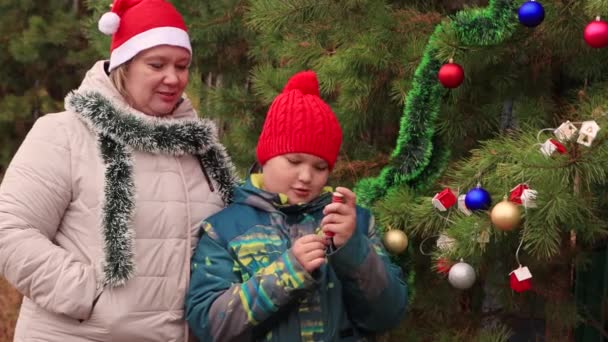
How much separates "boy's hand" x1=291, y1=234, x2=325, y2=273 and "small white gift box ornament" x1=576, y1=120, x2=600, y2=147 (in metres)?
0.83

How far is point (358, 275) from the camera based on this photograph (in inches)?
111

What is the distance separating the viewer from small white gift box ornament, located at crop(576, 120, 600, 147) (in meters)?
2.77

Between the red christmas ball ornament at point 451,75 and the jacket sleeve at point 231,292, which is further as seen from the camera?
the red christmas ball ornament at point 451,75

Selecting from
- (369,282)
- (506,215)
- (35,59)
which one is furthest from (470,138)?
(35,59)

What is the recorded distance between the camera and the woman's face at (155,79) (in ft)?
9.95

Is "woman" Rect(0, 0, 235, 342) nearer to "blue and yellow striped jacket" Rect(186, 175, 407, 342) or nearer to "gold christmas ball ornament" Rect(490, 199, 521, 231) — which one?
"blue and yellow striped jacket" Rect(186, 175, 407, 342)

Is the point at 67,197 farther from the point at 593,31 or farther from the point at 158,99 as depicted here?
the point at 593,31

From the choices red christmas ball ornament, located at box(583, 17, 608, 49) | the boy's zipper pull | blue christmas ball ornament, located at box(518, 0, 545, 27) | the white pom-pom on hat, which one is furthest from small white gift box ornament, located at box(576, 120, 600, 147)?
the white pom-pom on hat

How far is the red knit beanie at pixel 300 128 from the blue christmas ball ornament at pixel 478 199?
47 centimetres

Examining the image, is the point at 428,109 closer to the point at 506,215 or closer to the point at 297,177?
the point at 506,215

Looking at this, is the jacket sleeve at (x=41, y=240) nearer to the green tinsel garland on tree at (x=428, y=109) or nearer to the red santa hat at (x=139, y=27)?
the red santa hat at (x=139, y=27)

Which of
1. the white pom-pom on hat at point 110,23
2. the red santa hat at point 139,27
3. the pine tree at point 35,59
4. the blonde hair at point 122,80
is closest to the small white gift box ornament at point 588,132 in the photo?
the red santa hat at point 139,27

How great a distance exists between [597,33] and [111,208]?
63.5 inches

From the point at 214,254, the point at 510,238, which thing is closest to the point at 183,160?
the point at 214,254
